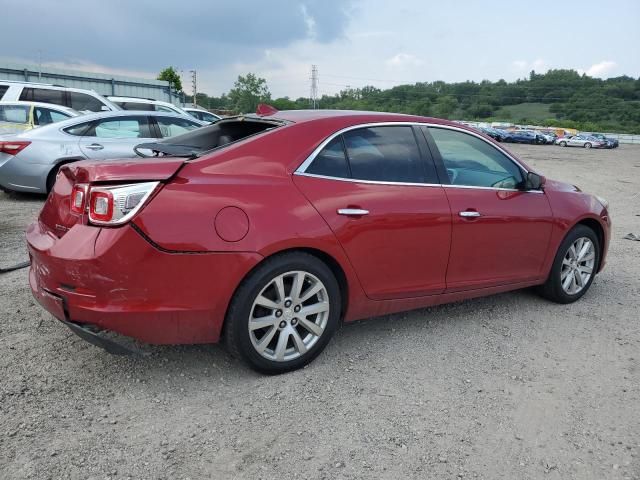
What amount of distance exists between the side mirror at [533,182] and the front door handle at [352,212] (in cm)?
166

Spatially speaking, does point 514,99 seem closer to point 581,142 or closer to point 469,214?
point 581,142

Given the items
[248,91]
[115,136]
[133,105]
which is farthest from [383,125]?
[248,91]

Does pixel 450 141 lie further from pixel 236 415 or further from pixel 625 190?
pixel 625 190

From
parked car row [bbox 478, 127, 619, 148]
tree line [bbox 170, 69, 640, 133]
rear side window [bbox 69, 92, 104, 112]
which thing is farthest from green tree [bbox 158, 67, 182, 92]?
rear side window [bbox 69, 92, 104, 112]

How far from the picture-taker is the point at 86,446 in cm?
250

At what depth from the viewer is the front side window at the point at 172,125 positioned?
882cm

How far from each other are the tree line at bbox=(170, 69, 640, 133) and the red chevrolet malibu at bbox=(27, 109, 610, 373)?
87.7 metres

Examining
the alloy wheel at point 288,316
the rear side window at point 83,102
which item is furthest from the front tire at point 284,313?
the rear side window at point 83,102

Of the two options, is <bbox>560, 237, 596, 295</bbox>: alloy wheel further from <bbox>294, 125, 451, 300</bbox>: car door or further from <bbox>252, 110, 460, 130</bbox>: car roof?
<bbox>252, 110, 460, 130</bbox>: car roof

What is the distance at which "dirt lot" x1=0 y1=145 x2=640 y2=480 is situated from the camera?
2471 mm

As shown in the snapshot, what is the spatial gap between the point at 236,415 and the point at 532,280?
109 inches

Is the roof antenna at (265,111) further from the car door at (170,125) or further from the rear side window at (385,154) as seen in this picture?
the car door at (170,125)

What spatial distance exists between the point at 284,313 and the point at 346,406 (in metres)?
0.61

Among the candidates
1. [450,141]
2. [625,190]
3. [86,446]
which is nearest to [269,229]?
[86,446]
